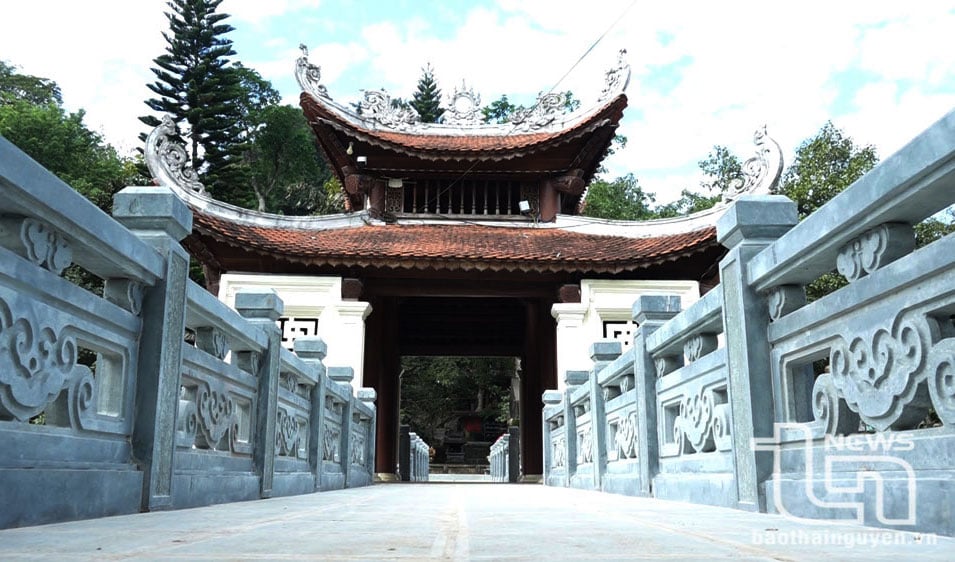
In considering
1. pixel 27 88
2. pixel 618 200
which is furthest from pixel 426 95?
pixel 27 88

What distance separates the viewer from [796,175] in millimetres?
16875

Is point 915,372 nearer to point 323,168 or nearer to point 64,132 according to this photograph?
point 64,132

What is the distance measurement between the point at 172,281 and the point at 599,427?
400 cm

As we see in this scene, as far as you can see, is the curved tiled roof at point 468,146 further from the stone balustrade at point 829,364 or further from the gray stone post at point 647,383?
the stone balustrade at point 829,364

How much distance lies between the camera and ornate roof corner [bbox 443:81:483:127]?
568 inches

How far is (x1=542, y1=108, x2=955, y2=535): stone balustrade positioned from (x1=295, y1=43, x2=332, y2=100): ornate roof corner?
29.2ft

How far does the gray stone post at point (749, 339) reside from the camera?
10.5 ft

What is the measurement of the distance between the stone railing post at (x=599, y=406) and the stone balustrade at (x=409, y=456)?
8100 mm

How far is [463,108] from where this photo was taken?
579 inches

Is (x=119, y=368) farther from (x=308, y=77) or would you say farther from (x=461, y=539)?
(x=308, y=77)

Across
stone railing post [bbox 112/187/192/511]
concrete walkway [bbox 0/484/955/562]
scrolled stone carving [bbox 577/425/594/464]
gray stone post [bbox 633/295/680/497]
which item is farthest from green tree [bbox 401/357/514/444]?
concrete walkway [bbox 0/484/955/562]

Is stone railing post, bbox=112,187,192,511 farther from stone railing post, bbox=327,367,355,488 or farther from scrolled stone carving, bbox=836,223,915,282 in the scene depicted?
stone railing post, bbox=327,367,355,488

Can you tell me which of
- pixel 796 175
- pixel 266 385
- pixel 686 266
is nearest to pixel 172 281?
pixel 266 385

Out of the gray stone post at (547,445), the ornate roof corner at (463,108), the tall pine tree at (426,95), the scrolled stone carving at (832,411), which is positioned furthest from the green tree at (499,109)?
the scrolled stone carving at (832,411)
